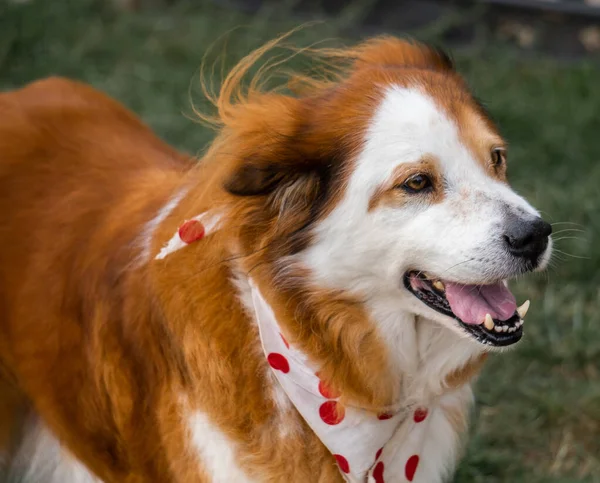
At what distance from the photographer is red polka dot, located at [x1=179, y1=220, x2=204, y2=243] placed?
246 centimetres

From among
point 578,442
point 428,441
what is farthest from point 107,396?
point 578,442

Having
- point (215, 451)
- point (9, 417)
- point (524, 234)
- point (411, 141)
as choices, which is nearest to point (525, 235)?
point (524, 234)

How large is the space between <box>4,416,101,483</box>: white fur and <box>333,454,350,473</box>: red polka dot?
3.26 feet

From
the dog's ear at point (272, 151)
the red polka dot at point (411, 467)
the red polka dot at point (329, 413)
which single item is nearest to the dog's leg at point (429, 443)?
the red polka dot at point (411, 467)

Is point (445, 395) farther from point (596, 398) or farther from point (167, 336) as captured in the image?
point (596, 398)

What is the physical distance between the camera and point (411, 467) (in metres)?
2.65

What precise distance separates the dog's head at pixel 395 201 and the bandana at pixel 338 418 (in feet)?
0.57

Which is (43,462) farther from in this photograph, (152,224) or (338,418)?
(338,418)

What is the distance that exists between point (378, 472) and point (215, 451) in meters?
0.51

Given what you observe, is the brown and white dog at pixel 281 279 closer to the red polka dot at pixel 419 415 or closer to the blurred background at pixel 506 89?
the red polka dot at pixel 419 415

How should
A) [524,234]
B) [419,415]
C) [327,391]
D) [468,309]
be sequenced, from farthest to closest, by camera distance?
[419,415], [327,391], [468,309], [524,234]

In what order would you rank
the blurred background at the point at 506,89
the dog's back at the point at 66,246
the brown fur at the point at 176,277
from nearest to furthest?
the brown fur at the point at 176,277
the dog's back at the point at 66,246
the blurred background at the point at 506,89

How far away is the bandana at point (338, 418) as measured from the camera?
2404 mm

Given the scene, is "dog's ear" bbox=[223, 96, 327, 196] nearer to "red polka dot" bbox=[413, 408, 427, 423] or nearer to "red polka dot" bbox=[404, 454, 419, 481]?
"red polka dot" bbox=[413, 408, 427, 423]
